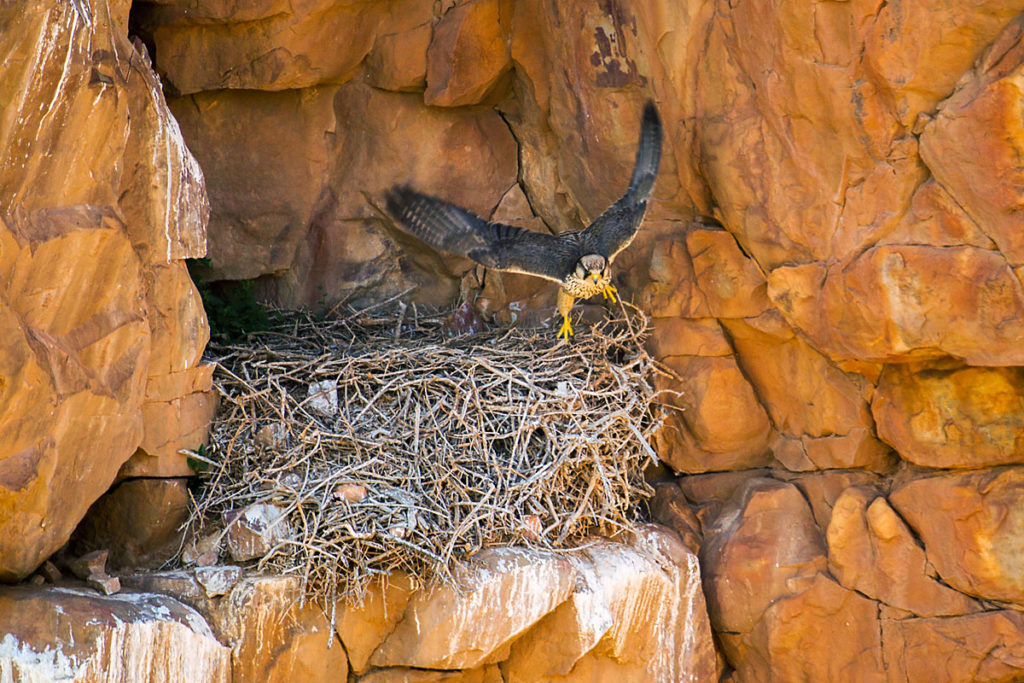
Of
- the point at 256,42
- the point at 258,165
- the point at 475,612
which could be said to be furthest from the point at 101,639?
the point at 256,42

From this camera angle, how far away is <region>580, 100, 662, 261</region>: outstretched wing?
5074 mm

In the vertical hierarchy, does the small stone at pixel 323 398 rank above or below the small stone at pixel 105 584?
above

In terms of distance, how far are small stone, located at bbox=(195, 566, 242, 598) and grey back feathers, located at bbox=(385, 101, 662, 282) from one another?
1.91 m

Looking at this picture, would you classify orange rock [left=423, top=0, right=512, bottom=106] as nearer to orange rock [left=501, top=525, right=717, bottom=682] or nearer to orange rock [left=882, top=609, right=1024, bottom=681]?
orange rock [left=501, top=525, right=717, bottom=682]

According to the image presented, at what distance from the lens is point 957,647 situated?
448 cm

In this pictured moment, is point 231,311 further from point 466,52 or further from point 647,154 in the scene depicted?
point 647,154

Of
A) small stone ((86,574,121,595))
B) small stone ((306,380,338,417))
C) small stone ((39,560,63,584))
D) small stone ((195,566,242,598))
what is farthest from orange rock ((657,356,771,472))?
small stone ((39,560,63,584))

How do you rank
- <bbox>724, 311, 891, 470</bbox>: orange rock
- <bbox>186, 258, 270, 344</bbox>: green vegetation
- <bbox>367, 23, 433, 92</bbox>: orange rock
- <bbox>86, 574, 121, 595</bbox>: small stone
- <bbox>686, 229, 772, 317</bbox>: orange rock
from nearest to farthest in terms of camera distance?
<bbox>86, 574, 121, 595</bbox>: small stone → <bbox>724, 311, 891, 470</bbox>: orange rock → <bbox>686, 229, 772, 317</bbox>: orange rock → <bbox>186, 258, 270, 344</bbox>: green vegetation → <bbox>367, 23, 433, 92</bbox>: orange rock

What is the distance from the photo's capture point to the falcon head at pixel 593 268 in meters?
4.99

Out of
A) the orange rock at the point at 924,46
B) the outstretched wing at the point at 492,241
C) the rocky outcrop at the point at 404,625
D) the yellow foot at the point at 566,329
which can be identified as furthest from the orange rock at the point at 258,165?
the orange rock at the point at 924,46

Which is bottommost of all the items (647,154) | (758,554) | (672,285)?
(758,554)

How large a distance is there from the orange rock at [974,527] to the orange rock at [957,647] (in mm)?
116

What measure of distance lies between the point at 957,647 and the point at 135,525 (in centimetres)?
343

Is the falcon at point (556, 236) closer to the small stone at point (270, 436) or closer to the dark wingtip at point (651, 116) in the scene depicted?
the dark wingtip at point (651, 116)
